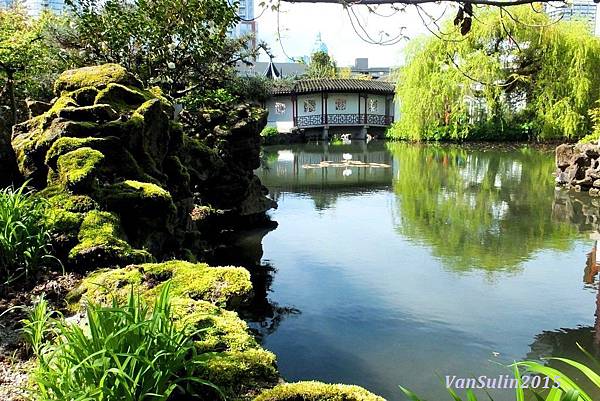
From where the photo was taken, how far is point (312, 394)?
6.06 feet

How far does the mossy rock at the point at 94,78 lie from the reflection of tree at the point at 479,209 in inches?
180

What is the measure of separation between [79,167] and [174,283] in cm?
163

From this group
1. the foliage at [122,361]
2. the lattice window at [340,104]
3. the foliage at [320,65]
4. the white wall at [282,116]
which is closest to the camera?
the foliage at [122,361]

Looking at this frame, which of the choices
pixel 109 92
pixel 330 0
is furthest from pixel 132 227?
pixel 330 0

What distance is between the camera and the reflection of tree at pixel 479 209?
7.74 meters

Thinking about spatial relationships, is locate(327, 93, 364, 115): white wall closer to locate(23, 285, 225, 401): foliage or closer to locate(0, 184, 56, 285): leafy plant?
locate(0, 184, 56, 285): leafy plant

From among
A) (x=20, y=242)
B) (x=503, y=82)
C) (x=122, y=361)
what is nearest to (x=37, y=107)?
(x=20, y=242)

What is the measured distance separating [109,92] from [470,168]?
14.1 meters

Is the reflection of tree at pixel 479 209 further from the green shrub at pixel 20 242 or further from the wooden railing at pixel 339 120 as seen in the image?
the wooden railing at pixel 339 120

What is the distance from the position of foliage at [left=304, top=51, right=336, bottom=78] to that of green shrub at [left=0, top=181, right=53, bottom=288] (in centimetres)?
3976

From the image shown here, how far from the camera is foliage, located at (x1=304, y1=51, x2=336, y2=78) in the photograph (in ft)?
138

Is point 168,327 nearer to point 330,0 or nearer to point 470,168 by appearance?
point 330,0

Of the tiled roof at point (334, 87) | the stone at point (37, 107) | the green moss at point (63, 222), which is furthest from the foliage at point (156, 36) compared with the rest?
the tiled roof at point (334, 87)

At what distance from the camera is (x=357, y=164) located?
18.8 m
